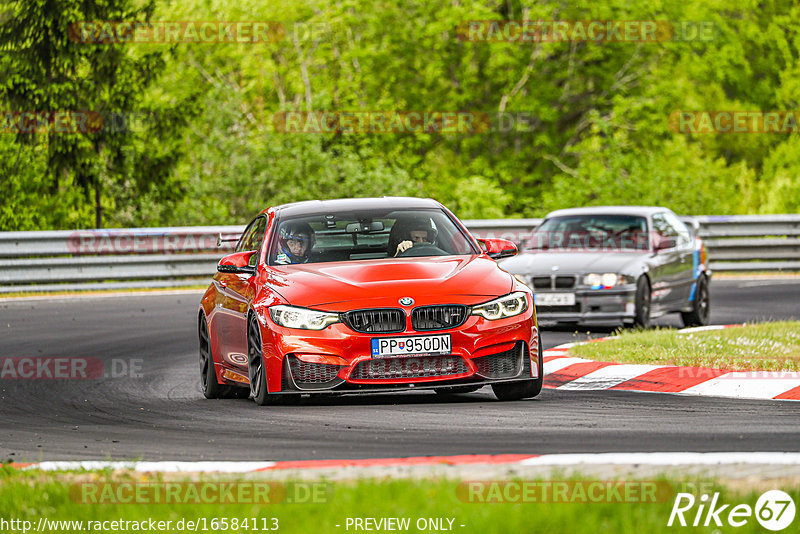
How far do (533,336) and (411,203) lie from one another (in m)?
1.86

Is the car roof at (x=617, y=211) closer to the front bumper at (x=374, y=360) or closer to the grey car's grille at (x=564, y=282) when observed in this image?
the grey car's grille at (x=564, y=282)

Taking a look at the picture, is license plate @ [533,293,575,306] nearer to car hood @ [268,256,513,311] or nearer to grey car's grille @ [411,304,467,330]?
car hood @ [268,256,513,311]

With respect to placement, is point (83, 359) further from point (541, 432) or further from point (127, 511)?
point (127, 511)

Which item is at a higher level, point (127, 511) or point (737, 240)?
point (127, 511)

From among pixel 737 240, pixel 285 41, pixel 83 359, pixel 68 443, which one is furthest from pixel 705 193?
pixel 68 443

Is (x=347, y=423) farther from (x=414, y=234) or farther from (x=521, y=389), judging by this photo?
(x=414, y=234)

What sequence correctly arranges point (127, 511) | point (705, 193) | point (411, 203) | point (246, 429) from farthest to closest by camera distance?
point (705, 193) < point (411, 203) < point (246, 429) < point (127, 511)

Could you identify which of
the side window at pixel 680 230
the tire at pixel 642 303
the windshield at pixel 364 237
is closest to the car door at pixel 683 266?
the side window at pixel 680 230

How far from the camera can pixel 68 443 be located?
27.1 ft

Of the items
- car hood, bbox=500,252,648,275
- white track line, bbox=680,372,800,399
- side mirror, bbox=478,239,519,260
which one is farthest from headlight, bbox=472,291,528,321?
car hood, bbox=500,252,648,275

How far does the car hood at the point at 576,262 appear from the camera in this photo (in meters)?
16.2

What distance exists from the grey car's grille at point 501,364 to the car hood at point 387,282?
1.29 ft

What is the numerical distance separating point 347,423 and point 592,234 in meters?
9.31

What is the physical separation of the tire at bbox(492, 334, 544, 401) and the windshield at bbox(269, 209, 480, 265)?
1143 mm
